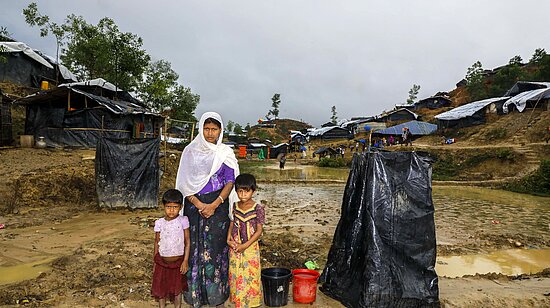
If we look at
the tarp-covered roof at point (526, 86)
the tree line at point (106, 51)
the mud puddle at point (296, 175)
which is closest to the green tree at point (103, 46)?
the tree line at point (106, 51)

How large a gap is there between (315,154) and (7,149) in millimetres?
28469

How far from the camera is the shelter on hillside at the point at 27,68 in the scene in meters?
20.5

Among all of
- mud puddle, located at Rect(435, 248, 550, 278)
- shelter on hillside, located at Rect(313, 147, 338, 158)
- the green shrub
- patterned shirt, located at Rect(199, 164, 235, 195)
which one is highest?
shelter on hillside, located at Rect(313, 147, 338, 158)

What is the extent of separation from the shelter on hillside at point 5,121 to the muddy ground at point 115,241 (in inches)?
232

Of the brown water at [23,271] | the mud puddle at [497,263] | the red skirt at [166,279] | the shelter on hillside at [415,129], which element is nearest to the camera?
the red skirt at [166,279]

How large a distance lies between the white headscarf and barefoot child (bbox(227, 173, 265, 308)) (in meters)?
0.14

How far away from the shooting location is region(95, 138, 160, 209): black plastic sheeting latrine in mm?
7719

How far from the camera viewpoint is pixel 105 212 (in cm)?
757

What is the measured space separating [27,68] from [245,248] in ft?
86.2

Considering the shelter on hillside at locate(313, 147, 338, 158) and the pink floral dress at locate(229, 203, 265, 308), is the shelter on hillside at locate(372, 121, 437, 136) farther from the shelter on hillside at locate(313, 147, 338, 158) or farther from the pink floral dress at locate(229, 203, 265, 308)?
the pink floral dress at locate(229, 203, 265, 308)

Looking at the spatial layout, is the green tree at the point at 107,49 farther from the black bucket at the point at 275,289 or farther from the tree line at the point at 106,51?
the black bucket at the point at 275,289

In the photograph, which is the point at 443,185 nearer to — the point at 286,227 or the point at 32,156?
the point at 286,227

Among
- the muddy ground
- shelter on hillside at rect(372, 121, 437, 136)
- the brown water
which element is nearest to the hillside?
shelter on hillside at rect(372, 121, 437, 136)

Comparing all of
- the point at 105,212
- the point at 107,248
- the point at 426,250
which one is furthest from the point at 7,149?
the point at 426,250
